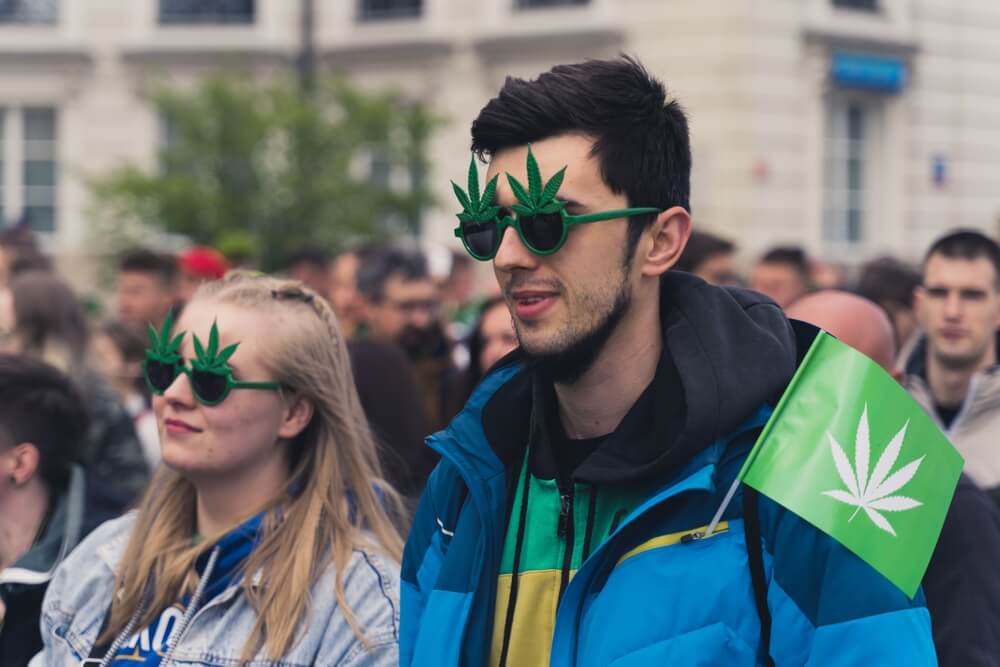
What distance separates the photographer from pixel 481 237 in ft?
7.45

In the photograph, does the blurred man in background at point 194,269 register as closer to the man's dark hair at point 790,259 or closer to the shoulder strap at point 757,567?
the man's dark hair at point 790,259

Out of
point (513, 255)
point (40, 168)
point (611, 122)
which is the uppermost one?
point (40, 168)

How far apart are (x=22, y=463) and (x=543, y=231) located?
230 centimetres

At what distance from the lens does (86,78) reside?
70.6 ft

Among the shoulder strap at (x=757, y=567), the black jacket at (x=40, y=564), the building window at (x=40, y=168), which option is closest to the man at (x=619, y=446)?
the shoulder strap at (x=757, y=567)

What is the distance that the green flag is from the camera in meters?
1.98

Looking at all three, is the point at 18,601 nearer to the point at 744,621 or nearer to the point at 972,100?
the point at 744,621

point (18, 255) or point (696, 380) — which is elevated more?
point (18, 255)

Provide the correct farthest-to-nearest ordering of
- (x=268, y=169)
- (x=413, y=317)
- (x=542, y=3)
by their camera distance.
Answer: (x=542, y=3) → (x=268, y=169) → (x=413, y=317)

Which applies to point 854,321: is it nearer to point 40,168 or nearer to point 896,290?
point 896,290

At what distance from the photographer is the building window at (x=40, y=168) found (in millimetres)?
21578

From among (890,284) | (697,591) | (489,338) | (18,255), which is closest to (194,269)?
(18,255)

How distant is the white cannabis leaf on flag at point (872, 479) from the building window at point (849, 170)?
61.5 feet

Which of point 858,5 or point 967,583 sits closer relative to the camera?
point 967,583
